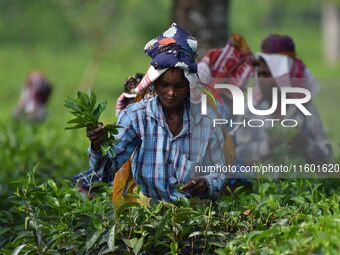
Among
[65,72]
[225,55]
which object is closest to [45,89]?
[225,55]

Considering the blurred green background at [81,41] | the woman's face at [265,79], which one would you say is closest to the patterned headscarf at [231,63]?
the woman's face at [265,79]

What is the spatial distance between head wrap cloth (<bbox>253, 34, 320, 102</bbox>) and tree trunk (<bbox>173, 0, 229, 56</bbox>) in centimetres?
141

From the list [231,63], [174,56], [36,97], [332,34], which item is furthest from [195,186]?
[332,34]

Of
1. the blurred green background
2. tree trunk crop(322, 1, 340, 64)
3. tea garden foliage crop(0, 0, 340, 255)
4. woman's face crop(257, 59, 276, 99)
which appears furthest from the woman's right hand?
tree trunk crop(322, 1, 340, 64)

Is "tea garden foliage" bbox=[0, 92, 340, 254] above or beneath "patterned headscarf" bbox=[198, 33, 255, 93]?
beneath

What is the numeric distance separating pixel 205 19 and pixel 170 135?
13.6 feet

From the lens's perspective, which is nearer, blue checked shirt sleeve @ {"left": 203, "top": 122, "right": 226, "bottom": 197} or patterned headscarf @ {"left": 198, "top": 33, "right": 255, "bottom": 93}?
blue checked shirt sleeve @ {"left": 203, "top": 122, "right": 226, "bottom": 197}

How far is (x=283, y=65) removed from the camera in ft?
26.8

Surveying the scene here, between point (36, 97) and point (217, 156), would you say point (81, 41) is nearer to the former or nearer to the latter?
point (36, 97)

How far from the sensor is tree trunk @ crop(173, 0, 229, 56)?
9922mm

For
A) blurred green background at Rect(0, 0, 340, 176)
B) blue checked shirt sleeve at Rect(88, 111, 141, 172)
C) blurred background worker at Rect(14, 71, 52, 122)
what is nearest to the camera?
blue checked shirt sleeve at Rect(88, 111, 141, 172)

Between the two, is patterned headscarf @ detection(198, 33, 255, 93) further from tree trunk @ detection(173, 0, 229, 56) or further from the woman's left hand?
the woman's left hand

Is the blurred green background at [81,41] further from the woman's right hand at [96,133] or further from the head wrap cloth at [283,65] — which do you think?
the woman's right hand at [96,133]

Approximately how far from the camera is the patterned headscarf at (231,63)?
787 centimetres
